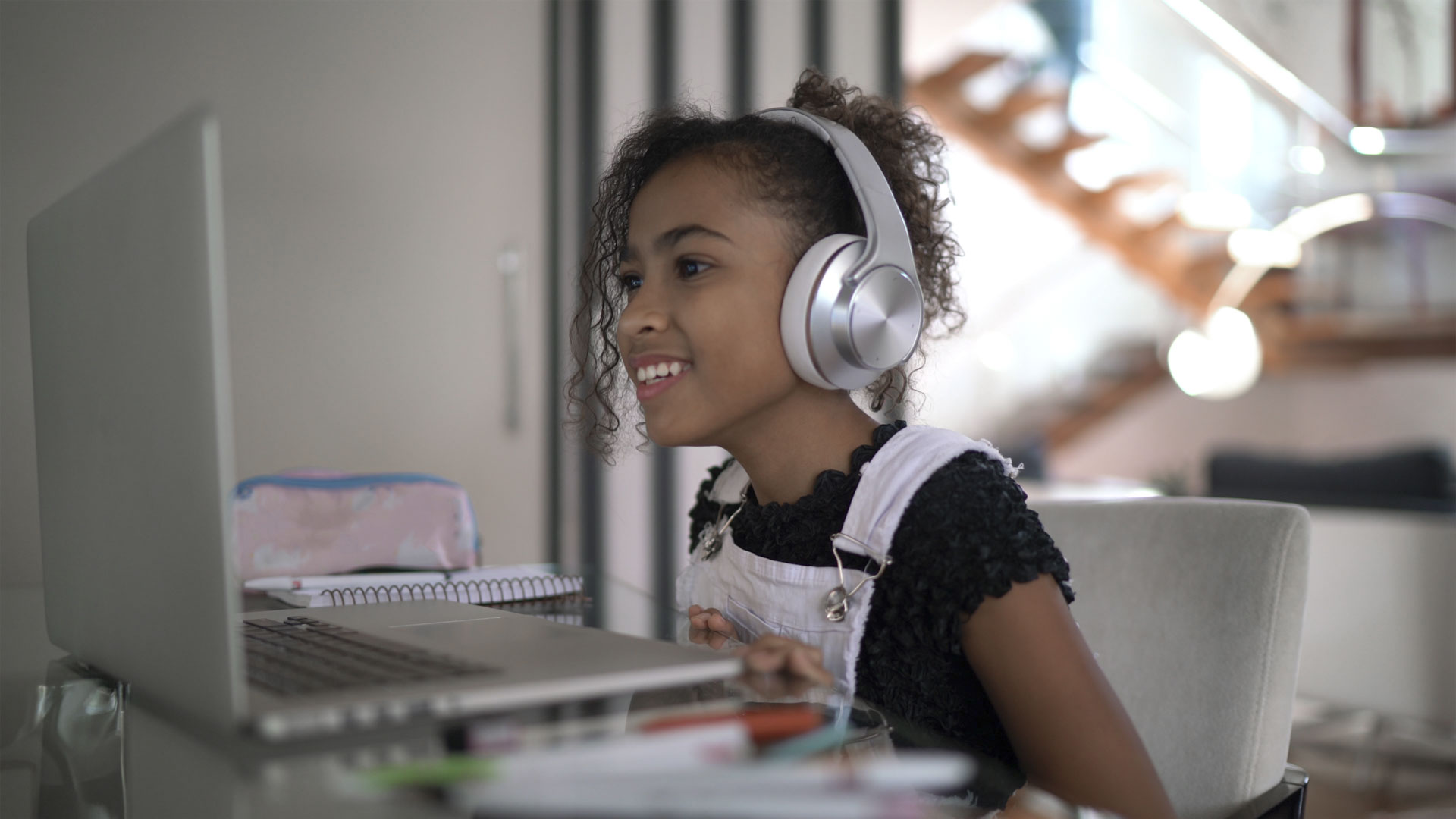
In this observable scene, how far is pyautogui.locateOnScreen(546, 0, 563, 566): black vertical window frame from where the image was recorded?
1.91 meters

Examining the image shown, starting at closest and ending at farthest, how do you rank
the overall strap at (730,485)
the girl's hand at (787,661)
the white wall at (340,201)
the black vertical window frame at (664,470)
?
the girl's hand at (787,661) < the overall strap at (730,485) < the white wall at (340,201) < the black vertical window frame at (664,470)

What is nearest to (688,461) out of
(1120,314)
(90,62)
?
(90,62)

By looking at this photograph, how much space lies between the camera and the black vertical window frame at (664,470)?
2082mm

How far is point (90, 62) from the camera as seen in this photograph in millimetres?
1511

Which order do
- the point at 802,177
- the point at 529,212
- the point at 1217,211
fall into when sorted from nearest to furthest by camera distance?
the point at 802,177
the point at 529,212
the point at 1217,211

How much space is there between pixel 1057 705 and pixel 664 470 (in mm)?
1467

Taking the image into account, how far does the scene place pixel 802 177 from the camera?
942mm

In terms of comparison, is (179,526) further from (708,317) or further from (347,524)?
(347,524)

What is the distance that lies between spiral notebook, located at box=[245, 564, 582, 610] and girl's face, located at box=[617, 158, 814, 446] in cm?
24

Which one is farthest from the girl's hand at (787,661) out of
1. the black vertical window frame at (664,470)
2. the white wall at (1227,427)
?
the white wall at (1227,427)

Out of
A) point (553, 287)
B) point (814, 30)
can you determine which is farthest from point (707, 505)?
point (814, 30)

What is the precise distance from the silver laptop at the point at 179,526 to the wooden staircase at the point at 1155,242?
4971 millimetres

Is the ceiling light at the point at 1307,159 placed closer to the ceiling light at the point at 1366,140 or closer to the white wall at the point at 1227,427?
the ceiling light at the point at 1366,140

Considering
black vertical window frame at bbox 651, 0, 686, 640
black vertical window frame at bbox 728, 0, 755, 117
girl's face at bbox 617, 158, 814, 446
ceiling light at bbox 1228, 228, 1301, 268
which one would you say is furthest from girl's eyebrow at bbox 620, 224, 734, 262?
ceiling light at bbox 1228, 228, 1301, 268
